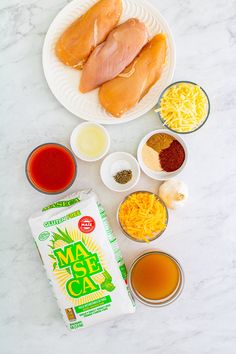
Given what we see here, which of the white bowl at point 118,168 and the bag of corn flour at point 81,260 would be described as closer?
the bag of corn flour at point 81,260

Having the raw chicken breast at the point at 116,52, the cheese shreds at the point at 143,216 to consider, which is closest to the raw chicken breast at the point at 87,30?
the raw chicken breast at the point at 116,52

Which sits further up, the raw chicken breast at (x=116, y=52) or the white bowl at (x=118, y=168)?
the raw chicken breast at (x=116, y=52)

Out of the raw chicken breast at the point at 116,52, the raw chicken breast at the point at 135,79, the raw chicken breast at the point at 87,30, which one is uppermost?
the raw chicken breast at the point at 87,30

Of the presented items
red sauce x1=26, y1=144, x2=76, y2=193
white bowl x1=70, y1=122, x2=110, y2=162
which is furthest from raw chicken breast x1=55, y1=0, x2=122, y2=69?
red sauce x1=26, y1=144, x2=76, y2=193

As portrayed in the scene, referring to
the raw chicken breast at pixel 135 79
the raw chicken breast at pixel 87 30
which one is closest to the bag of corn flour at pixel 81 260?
the raw chicken breast at pixel 135 79

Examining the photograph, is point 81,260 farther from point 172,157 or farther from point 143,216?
point 172,157

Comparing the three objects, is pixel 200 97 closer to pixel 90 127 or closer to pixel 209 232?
pixel 90 127

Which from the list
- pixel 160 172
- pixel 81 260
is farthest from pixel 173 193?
pixel 81 260

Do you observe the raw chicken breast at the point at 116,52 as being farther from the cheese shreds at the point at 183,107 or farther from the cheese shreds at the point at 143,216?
the cheese shreds at the point at 143,216
